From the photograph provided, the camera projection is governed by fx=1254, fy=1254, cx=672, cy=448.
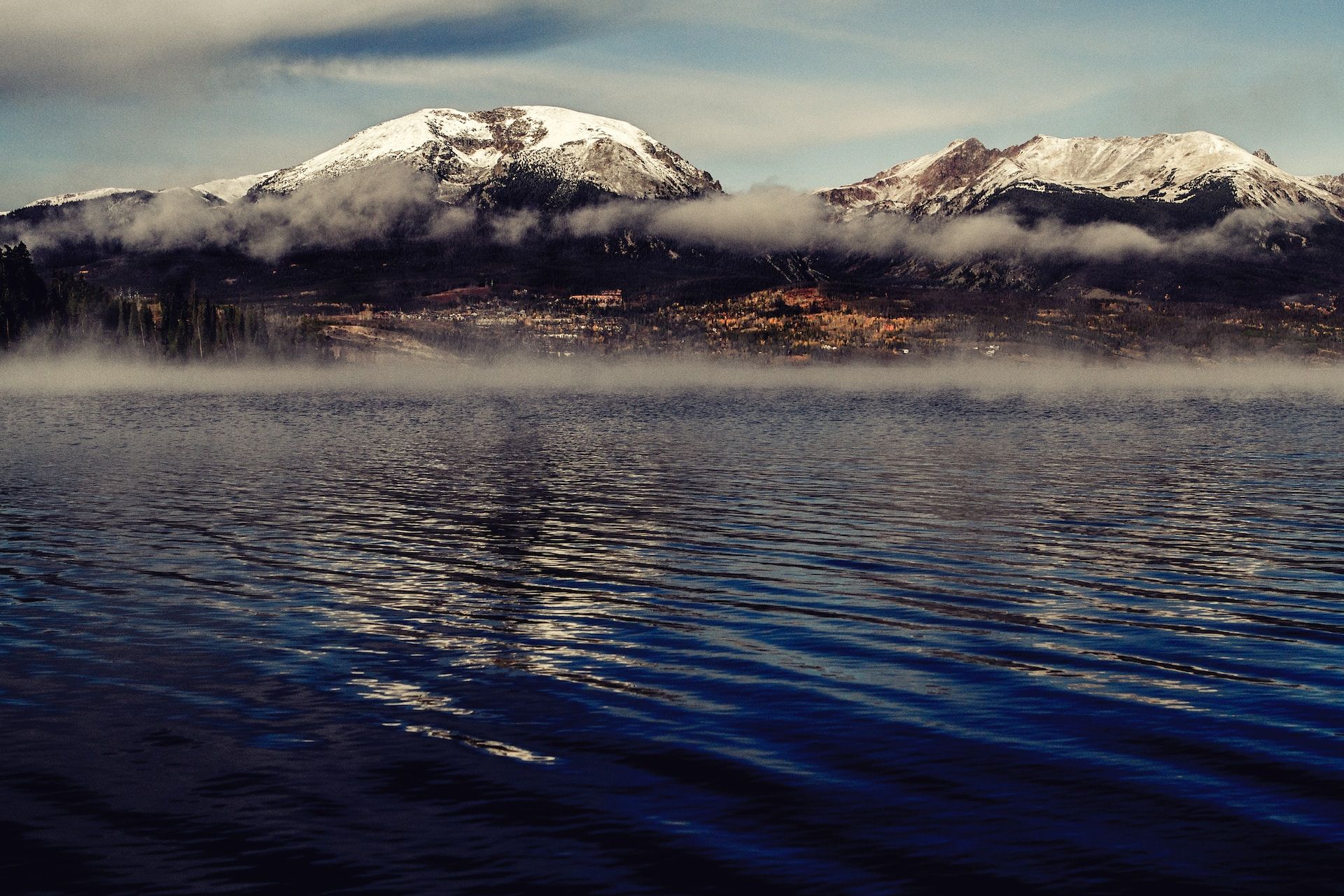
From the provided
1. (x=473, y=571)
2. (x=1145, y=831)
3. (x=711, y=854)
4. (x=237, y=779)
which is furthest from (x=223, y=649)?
(x=1145, y=831)

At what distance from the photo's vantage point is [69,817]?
17.8 m

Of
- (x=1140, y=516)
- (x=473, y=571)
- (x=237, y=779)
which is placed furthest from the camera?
(x=1140, y=516)

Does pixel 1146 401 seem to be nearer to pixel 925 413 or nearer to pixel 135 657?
pixel 925 413

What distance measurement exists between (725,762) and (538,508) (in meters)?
37.1

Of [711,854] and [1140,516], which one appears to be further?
[1140,516]

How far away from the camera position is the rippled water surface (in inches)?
648

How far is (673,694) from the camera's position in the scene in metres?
24.1

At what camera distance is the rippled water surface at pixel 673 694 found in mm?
16453

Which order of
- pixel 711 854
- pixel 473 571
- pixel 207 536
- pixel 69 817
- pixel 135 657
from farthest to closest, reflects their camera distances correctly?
pixel 207 536 → pixel 473 571 → pixel 135 657 → pixel 69 817 → pixel 711 854

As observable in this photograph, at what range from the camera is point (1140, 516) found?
51719 millimetres

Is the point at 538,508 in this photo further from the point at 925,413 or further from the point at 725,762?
the point at 925,413

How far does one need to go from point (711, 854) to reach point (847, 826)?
2111 mm

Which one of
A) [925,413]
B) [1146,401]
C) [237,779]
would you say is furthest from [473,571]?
[1146,401]

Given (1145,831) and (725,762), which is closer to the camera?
(1145,831)
